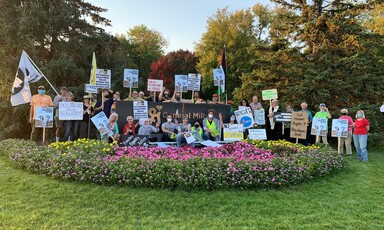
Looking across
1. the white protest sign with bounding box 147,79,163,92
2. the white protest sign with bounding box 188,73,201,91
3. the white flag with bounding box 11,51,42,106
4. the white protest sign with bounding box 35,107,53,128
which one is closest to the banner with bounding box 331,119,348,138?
the white protest sign with bounding box 188,73,201,91

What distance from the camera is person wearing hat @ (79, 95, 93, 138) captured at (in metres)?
10.1

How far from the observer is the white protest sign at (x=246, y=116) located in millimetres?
10562

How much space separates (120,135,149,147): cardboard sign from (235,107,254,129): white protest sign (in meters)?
3.72

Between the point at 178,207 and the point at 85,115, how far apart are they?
7001 mm

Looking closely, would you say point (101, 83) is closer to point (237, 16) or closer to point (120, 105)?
point (120, 105)

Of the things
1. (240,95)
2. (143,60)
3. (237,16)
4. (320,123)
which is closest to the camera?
(320,123)

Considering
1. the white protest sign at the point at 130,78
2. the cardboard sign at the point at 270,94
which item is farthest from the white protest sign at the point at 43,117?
the cardboard sign at the point at 270,94

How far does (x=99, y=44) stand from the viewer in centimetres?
1680

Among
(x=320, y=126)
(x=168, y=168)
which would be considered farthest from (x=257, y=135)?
(x=168, y=168)

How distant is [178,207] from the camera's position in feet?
16.1

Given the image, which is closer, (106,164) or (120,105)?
(106,164)

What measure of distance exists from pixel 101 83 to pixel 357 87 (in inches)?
442

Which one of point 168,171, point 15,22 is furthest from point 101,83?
point 15,22

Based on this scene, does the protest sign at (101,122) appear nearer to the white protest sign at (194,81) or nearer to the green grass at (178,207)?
the green grass at (178,207)
